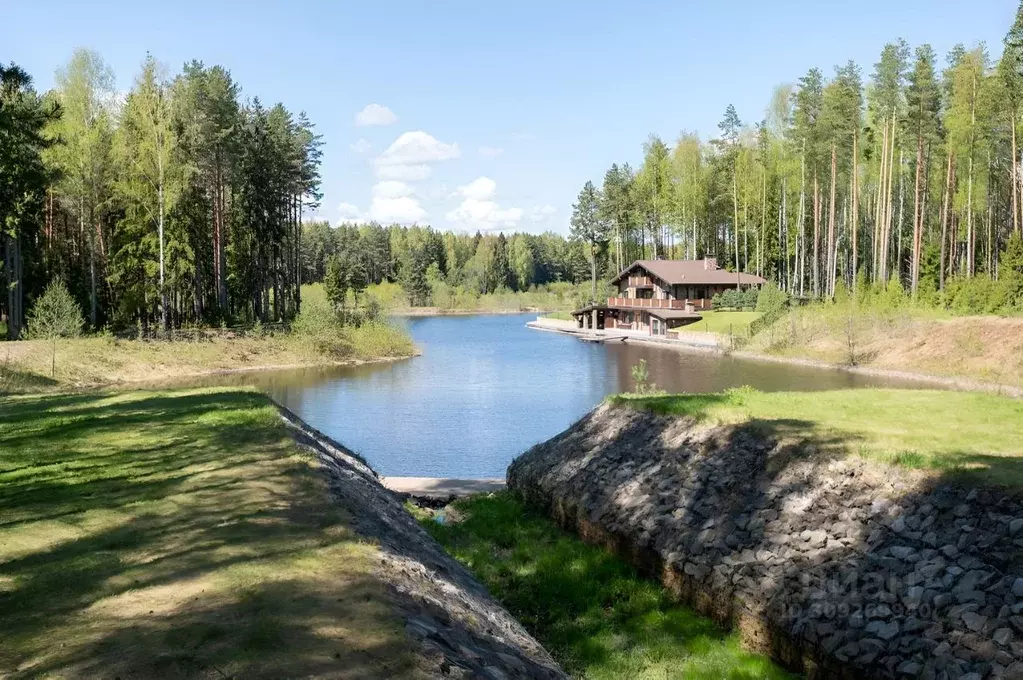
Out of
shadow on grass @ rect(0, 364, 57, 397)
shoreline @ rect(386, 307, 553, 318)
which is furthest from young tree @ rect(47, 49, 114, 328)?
shoreline @ rect(386, 307, 553, 318)

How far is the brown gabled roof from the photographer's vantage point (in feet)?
250

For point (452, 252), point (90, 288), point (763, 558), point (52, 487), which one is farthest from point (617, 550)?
point (452, 252)

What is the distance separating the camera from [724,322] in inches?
2694

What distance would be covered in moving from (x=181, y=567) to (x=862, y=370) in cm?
4656

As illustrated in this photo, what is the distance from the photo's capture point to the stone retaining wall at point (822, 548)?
8.48 m

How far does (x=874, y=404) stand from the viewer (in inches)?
672

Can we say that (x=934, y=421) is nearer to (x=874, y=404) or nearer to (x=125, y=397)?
(x=874, y=404)

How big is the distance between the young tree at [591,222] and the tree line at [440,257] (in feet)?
11.7

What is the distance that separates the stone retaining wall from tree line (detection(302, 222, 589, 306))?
93726 mm

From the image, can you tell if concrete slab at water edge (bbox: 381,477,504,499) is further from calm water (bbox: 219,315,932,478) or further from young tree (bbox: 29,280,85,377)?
young tree (bbox: 29,280,85,377)

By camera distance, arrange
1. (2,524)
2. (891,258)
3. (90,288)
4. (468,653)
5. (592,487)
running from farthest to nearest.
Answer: (891,258) → (90,288) → (592,487) → (2,524) → (468,653)

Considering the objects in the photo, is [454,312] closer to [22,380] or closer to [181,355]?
[181,355]

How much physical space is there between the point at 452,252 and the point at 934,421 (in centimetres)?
15312

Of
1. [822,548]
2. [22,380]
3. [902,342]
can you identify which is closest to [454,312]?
[902,342]
